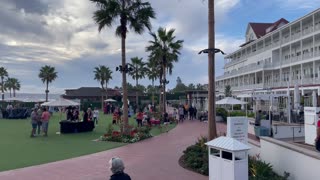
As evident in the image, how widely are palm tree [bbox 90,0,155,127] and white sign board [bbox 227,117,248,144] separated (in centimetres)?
1077

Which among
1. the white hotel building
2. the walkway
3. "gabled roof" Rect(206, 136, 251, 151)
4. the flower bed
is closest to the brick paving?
the walkway

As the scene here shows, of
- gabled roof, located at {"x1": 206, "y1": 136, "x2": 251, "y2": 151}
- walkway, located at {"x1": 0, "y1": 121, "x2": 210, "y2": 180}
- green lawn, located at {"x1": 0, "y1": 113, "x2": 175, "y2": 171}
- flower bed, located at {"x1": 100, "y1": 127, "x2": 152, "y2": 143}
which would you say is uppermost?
gabled roof, located at {"x1": 206, "y1": 136, "x2": 251, "y2": 151}

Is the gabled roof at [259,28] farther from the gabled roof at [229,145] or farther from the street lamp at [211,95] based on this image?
the gabled roof at [229,145]

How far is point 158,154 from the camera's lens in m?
14.9

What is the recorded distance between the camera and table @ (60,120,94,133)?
2383 centimetres

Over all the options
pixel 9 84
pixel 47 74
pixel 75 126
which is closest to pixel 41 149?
pixel 75 126

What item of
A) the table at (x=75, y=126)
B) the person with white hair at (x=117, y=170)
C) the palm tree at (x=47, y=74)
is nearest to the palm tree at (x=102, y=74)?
the palm tree at (x=47, y=74)

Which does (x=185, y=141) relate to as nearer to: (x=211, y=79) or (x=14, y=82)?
(x=211, y=79)

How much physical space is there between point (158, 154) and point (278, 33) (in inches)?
1881

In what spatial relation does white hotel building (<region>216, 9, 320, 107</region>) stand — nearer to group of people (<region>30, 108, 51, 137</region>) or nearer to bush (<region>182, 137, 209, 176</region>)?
group of people (<region>30, 108, 51, 137</region>)

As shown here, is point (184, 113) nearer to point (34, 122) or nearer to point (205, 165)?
point (34, 122)

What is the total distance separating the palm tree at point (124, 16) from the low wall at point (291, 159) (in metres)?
11.2

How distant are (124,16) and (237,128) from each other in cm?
1261

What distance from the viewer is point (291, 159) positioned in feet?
30.9
